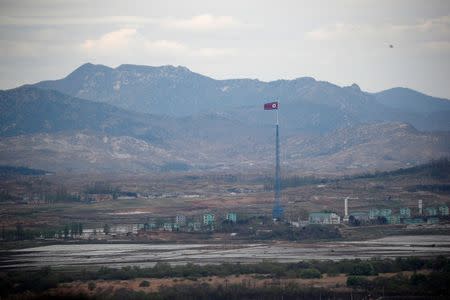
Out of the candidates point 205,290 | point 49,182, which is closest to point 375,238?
point 205,290

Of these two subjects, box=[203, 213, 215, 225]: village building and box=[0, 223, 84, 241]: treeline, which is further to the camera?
box=[203, 213, 215, 225]: village building

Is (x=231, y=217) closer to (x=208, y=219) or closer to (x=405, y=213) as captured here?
(x=208, y=219)

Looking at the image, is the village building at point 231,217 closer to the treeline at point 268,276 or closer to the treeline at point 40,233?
the treeline at point 40,233

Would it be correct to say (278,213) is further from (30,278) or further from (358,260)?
(30,278)

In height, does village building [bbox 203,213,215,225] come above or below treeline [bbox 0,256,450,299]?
above

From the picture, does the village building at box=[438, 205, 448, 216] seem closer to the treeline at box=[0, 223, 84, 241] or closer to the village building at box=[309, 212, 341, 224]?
the village building at box=[309, 212, 341, 224]

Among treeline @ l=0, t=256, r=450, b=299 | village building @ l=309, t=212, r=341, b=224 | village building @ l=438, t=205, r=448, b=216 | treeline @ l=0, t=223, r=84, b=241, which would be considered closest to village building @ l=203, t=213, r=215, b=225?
village building @ l=309, t=212, r=341, b=224
